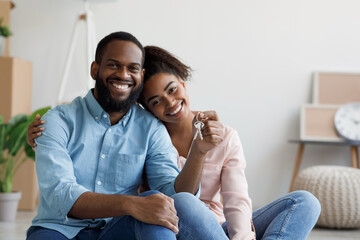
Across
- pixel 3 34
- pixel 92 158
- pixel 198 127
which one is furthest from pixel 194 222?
pixel 3 34

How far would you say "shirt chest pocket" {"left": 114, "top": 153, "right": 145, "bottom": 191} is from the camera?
1.69 m

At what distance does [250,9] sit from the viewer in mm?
4375

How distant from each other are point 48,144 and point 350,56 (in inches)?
130

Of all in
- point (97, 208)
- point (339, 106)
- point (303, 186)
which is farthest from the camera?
point (339, 106)

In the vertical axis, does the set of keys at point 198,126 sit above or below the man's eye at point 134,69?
below

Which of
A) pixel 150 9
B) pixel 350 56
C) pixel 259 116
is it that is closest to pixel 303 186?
pixel 259 116

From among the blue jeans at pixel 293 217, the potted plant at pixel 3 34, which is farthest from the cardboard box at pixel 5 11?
the blue jeans at pixel 293 217

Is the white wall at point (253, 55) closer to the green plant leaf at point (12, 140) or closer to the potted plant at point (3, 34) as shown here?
the potted plant at point (3, 34)

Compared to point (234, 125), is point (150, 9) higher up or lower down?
higher up

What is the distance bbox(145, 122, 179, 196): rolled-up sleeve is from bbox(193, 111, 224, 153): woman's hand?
0.14m

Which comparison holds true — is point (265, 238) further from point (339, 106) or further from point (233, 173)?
point (339, 106)

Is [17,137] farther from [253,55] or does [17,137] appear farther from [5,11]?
[253,55]

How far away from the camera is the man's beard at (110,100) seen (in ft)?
5.68

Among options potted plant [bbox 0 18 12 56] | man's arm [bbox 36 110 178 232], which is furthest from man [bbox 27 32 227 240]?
potted plant [bbox 0 18 12 56]
